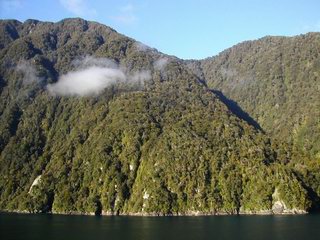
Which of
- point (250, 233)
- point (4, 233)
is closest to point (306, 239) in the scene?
point (250, 233)

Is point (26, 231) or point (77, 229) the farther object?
point (77, 229)

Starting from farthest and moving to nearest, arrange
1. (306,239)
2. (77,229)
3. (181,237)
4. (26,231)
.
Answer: (77,229) < (26,231) < (181,237) < (306,239)

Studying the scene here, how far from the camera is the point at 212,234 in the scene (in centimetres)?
14962

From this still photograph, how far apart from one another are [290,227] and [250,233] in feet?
80.6

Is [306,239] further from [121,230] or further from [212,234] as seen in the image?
[121,230]

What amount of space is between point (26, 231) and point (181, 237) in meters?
51.1

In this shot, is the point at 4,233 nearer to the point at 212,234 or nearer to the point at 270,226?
the point at 212,234

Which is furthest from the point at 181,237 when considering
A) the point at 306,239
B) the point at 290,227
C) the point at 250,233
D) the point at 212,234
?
the point at 290,227

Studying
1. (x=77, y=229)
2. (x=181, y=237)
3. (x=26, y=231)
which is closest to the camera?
(x=181, y=237)

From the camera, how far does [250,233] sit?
496ft

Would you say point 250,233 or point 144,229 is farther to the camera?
point 144,229

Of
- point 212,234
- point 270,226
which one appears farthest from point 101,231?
point 270,226

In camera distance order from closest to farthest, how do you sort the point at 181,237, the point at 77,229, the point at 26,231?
the point at 181,237 < the point at 26,231 < the point at 77,229

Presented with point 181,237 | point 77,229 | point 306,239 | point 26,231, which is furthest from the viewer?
point 77,229
